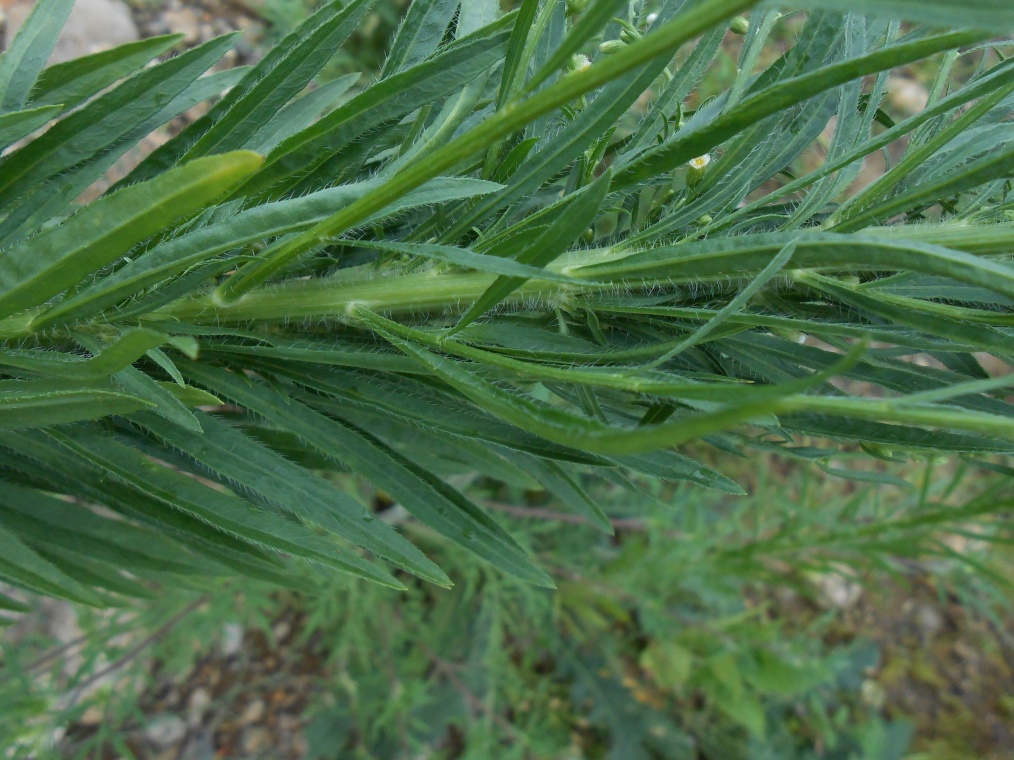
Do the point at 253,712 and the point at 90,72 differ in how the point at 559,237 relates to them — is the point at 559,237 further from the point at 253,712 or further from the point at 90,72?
the point at 253,712

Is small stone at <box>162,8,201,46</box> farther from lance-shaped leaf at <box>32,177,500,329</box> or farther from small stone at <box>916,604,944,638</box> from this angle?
small stone at <box>916,604,944,638</box>

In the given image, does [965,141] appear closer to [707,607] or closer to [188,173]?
[188,173]

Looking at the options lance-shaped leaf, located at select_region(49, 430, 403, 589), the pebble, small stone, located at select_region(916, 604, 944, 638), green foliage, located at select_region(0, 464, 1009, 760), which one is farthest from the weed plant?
small stone, located at select_region(916, 604, 944, 638)

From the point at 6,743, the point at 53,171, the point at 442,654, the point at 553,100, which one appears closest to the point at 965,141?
the point at 553,100

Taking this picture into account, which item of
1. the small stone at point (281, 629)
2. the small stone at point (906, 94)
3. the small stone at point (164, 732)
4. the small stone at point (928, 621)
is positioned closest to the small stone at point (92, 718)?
the small stone at point (164, 732)

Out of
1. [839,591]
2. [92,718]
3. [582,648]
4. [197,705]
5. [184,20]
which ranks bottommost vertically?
[839,591]

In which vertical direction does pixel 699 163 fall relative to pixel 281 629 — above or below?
above

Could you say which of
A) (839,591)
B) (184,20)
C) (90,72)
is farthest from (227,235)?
(839,591)
